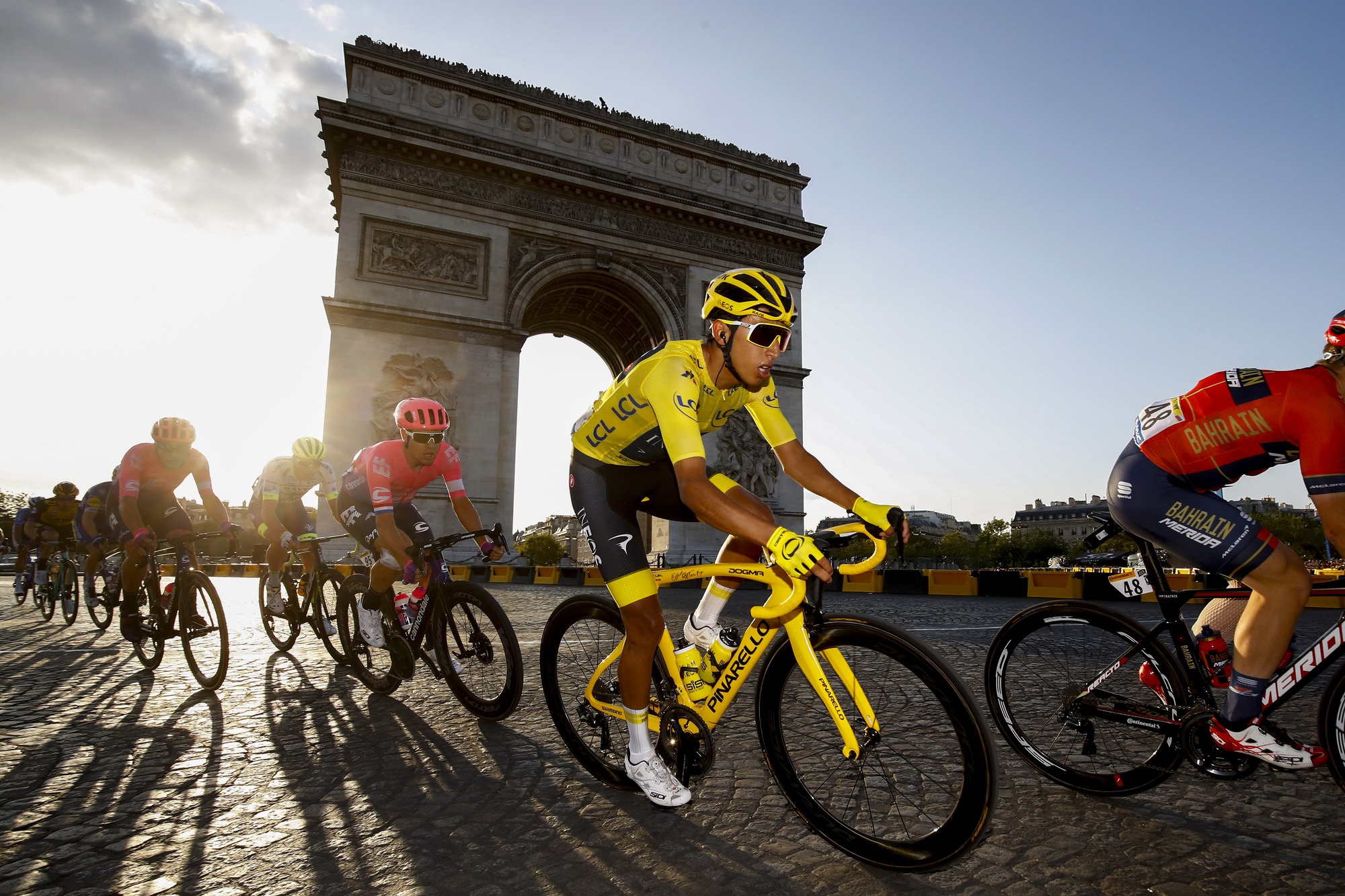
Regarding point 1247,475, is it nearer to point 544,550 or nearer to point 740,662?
point 740,662

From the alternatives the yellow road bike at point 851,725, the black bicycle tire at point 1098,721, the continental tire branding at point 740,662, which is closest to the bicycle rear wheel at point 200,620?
the yellow road bike at point 851,725

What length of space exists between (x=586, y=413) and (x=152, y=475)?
15.7 feet

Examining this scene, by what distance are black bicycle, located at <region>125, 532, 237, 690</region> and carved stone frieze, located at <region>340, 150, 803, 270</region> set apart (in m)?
18.2

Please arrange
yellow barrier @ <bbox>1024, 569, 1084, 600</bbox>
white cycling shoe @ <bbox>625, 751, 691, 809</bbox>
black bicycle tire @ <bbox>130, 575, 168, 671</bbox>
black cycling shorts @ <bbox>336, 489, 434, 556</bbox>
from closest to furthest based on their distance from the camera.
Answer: white cycling shoe @ <bbox>625, 751, 691, 809</bbox> → black cycling shorts @ <bbox>336, 489, 434, 556</bbox> → black bicycle tire @ <bbox>130, 575, 168, 671</bbox> → yellow barrier @ <bbox>1024, 569, 1084, 600</bbox>

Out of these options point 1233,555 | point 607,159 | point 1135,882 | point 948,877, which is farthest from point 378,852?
point 607,159

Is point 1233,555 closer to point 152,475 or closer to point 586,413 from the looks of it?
point 586,413

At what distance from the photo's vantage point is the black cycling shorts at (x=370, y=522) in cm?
471

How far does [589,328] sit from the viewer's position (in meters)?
30.0

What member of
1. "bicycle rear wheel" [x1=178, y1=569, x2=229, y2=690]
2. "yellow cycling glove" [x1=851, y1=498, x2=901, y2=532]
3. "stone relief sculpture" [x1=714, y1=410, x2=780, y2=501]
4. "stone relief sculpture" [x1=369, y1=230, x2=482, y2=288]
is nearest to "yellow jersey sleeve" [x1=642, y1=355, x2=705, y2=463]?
"yellow cycling glove" [x1=851, y1=498, x2=901, y2=532]

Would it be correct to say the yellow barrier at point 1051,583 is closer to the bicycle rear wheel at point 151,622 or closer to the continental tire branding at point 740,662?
the continental tire branding at point 740,662

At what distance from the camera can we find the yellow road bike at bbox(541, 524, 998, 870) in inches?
75.7

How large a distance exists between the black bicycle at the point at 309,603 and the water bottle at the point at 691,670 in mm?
3370

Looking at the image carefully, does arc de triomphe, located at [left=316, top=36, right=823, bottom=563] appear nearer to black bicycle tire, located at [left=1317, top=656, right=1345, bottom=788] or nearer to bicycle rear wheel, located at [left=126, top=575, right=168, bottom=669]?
bicycle rear wheel, located at [left=126, top=575, right=168, bottom=669]

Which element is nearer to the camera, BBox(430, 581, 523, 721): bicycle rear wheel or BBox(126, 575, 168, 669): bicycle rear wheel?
BBox(430, 581, 523, 721): bicycle rear wheel
